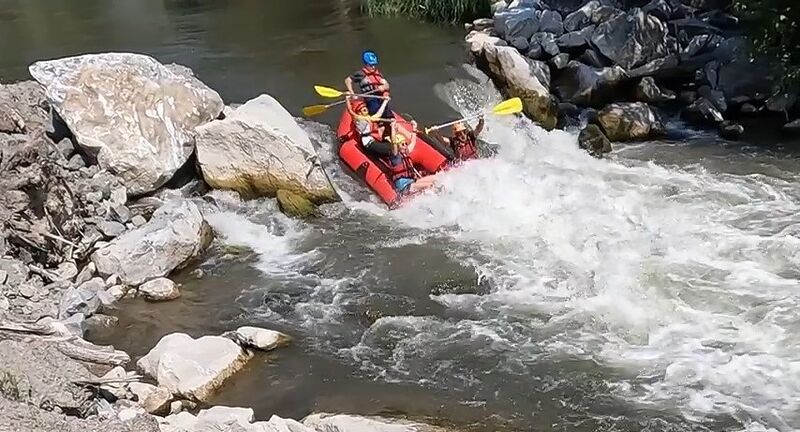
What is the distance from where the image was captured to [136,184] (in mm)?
8773

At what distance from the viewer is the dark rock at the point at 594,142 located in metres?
10.0

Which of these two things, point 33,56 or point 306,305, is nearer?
point 306,305

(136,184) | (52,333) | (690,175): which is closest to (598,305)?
(690,175)

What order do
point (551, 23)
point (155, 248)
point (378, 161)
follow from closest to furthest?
point (155, 248)
point (378, 161)
point (551, 23)

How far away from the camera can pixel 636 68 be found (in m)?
11.6

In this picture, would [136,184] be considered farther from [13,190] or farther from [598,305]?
[598,305]

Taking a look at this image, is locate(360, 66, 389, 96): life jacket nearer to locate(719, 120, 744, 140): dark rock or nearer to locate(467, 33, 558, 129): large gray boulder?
locate(467, 33, 558, 129): large gray boulder

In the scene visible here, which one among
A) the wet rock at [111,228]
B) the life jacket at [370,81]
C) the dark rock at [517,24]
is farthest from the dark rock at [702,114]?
the wet rock at [111,228]

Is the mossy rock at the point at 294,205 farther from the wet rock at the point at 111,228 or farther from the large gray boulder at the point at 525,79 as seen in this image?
the large gray boulder at the point at 525,79

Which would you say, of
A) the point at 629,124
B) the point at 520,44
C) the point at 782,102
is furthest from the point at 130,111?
the point at 782,102

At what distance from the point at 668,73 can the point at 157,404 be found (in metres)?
8.55

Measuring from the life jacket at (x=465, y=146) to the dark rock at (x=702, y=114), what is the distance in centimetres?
322

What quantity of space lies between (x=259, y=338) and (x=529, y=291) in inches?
85.3

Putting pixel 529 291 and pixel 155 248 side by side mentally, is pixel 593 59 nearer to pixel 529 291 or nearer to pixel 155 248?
pixel 529 291
